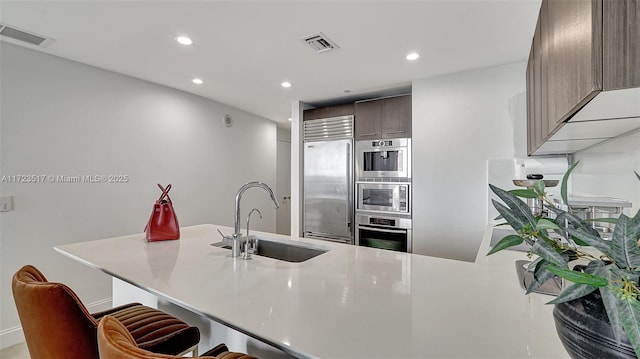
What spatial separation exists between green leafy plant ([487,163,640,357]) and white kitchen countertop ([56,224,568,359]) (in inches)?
13.0

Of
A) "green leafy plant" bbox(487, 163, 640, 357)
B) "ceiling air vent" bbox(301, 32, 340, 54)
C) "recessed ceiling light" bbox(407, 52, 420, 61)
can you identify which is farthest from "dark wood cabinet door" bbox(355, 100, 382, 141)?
"green leafy plant" bbox(487, 163, 640, 357)

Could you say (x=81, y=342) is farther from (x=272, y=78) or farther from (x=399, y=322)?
(x=272, y=78)

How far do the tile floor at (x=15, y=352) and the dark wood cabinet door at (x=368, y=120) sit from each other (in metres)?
3.69

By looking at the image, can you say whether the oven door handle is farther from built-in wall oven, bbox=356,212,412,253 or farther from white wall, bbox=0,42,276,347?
white wall, bbox=0,42,276,347

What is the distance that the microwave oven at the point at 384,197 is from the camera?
3209 millimetres

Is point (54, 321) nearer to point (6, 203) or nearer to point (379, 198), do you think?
point (6, 203)

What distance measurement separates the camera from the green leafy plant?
0.40 metres

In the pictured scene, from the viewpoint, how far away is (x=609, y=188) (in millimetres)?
1637

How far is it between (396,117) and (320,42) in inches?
57.9

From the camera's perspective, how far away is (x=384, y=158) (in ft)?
11.1

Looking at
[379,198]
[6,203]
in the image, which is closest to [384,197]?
[379,198]

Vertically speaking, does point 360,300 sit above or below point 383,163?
below

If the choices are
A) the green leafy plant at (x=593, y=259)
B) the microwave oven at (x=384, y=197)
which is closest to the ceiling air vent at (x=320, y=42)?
the microwave oven at (x=384, y=197)

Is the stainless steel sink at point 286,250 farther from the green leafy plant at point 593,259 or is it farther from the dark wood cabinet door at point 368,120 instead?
the dark wood cabinet door at point 368,120
